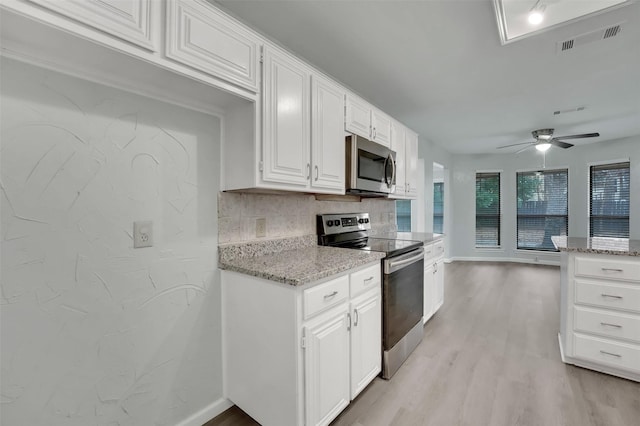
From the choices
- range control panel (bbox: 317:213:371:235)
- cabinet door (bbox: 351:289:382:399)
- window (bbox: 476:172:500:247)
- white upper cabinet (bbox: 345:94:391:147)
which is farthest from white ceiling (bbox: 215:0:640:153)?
window (bbox: 476:172:500:247)

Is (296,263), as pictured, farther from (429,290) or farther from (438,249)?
(438,249)

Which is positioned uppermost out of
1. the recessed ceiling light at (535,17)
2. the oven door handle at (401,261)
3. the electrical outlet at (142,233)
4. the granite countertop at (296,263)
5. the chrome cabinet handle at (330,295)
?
the recessed ceiling light at (535,17)

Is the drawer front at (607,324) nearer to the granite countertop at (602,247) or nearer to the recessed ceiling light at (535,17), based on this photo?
the granite countertop at (602,247)

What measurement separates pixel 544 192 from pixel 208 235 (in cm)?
698

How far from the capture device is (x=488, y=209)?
6.50m

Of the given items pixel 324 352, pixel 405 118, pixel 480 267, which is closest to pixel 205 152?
pixel 324 352

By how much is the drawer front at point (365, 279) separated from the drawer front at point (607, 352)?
163 centimetres

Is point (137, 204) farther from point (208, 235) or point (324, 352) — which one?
point (324, 352)

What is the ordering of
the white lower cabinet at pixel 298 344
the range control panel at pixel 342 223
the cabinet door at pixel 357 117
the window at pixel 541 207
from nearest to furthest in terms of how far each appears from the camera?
the white lower cabinet at pixel 298 344 → the cabinet door at pixel 357 117 → the range control panel at pixel 342 223 → the window at pixel 541 207

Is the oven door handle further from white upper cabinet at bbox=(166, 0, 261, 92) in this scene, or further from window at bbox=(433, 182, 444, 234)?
window at bbox=(433, 182, 444, 234)

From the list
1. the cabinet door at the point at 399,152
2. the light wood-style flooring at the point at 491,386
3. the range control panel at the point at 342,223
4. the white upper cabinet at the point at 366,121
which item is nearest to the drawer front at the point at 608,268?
the light wood-style flooring at the point at 491,386

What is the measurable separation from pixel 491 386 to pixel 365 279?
46.5 inches

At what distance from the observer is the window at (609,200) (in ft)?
16.8

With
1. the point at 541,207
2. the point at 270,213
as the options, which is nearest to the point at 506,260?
the point at 541,207
